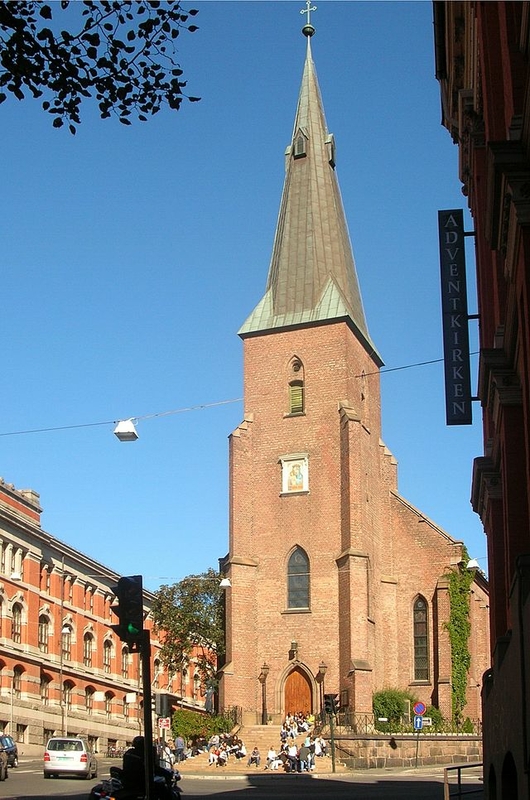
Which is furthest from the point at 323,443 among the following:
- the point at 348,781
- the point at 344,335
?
the point at 348,781

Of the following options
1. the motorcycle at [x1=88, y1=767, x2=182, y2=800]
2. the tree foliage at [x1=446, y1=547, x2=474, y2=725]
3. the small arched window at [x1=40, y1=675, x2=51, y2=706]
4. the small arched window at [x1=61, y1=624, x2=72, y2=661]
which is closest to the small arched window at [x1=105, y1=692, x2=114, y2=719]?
the small arched window at [x1=61, y1=624, x2=72, y2=661]

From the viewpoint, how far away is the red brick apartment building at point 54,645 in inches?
2212

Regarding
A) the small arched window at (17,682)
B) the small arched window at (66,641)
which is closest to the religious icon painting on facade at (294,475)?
the small arched window at (17,682)

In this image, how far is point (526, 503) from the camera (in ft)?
50.5

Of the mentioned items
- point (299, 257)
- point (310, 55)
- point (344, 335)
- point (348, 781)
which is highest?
point (310, 55)

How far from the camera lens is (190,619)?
56156mm

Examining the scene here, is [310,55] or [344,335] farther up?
[310,55]

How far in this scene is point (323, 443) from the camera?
170 feet

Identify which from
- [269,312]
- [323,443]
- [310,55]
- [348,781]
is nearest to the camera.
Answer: [348,781]

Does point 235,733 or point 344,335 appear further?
point 344,335

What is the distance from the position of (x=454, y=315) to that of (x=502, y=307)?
623 cm

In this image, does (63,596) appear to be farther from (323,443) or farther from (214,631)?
(323,443)

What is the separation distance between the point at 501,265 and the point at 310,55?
49262mm

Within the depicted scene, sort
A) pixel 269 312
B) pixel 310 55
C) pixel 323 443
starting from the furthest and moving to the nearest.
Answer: pixel 310 55, pixel 269 312, pixel 323 443
